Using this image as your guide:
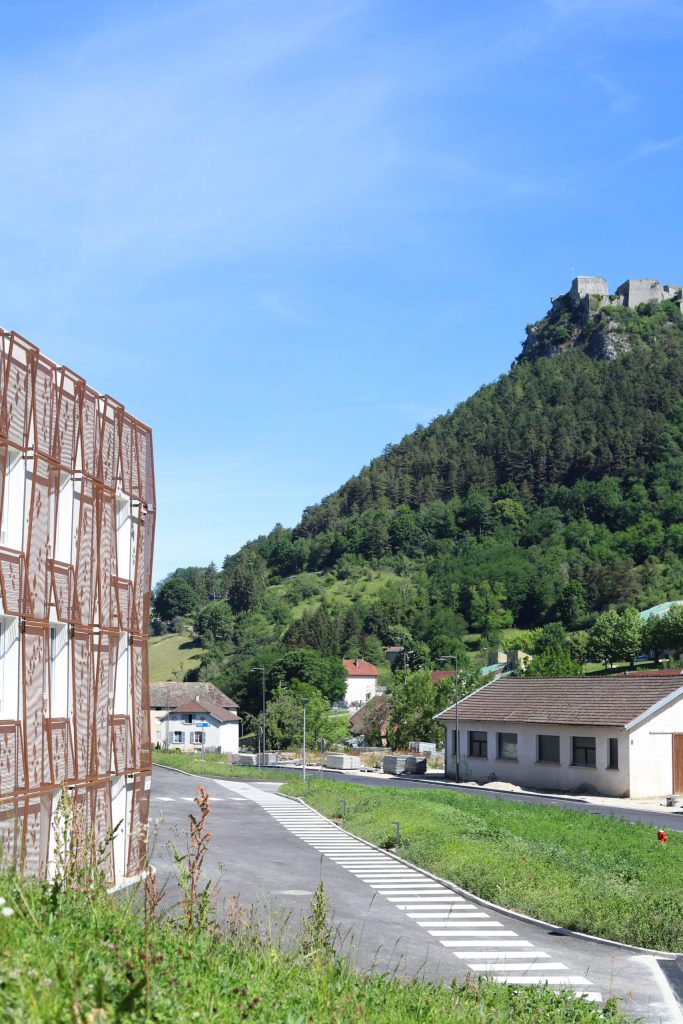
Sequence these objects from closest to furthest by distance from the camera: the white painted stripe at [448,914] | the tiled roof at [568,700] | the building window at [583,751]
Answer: the white painted stripe at [448,914], the tiled roof at [568,700], the building window at [583,751]

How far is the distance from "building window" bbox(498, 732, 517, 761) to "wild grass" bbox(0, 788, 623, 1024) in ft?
160

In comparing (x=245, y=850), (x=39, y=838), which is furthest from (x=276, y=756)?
(x=39, y=838)

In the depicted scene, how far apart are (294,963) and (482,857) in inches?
744

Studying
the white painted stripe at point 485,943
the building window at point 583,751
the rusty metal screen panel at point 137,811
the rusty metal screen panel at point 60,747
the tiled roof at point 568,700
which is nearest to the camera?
the white painted stripe at point 485,943

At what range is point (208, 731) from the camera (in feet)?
375

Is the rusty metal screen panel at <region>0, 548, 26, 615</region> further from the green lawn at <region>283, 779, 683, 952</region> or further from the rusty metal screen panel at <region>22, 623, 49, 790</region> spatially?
the green lawn at <region>283, 779, 683, 952</region>

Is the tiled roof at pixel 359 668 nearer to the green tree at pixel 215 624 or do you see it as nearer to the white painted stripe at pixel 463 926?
the green tree at pixel 215 624

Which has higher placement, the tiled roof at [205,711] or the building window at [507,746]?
the building window at [507,746]

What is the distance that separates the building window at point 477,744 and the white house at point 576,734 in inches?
2.2

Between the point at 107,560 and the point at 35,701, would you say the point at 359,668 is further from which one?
the point at 35,701

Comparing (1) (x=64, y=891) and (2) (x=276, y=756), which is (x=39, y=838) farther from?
(2) (x=276, y=756)

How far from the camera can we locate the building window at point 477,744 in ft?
201

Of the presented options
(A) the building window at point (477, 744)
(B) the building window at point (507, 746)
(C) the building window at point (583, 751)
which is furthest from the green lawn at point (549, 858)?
(A) the building window at point (477, 744)

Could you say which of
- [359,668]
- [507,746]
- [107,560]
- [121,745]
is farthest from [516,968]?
[359,668]
